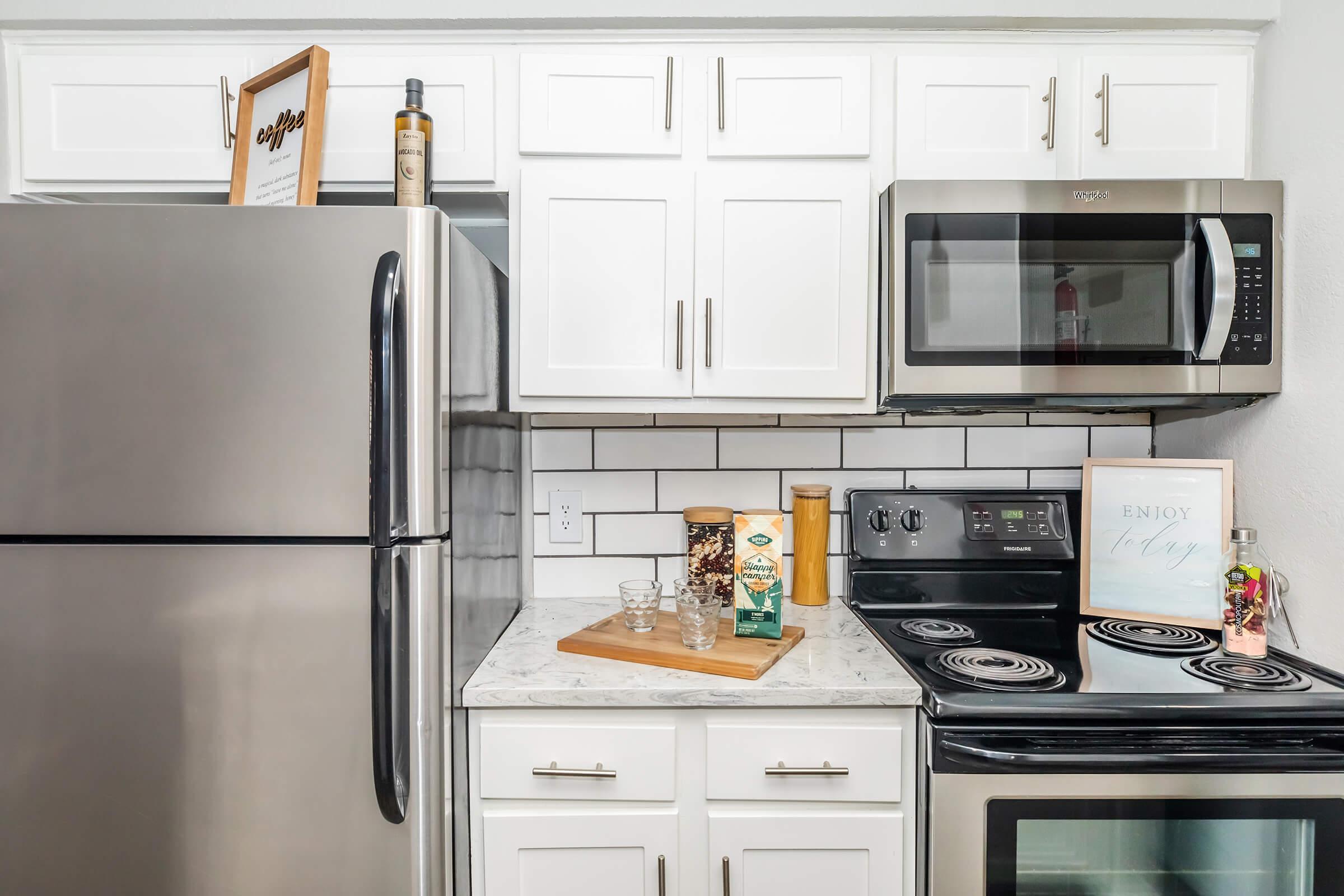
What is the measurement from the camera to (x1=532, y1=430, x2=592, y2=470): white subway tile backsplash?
183 cm

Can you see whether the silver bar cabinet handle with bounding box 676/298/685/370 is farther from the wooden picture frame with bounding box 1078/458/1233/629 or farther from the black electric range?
the wooden picture frame with bounding box 1078/458/1233/629

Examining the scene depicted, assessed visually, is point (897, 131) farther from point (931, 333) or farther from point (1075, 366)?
point (1075, 366)

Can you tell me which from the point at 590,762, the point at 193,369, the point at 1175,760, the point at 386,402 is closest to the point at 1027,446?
the point at 1175,760

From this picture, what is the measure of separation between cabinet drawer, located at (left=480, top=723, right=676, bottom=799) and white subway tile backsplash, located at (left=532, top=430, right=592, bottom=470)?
2.37ft

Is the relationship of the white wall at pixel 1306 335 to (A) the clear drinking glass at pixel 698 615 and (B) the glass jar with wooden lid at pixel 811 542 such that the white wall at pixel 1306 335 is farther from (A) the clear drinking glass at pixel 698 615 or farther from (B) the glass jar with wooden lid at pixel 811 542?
(A) the clear drinking glass at pixel 698 615

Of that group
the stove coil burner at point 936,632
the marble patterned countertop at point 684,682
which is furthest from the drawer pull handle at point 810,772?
the stove coil burner at point 936,632

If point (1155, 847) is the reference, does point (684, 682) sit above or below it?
above

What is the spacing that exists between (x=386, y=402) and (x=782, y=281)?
2.75 ft

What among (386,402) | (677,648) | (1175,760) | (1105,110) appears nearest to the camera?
(386,402)

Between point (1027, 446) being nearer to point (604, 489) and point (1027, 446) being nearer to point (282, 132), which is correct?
point (604, 489)

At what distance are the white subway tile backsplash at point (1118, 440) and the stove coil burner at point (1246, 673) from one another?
0.61 metres

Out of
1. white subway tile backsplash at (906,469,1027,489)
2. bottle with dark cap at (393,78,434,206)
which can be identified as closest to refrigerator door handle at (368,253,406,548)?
bottle with dark cap at (393,78,434,206)

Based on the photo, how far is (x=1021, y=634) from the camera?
158cm

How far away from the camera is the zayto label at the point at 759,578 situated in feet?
4.79
